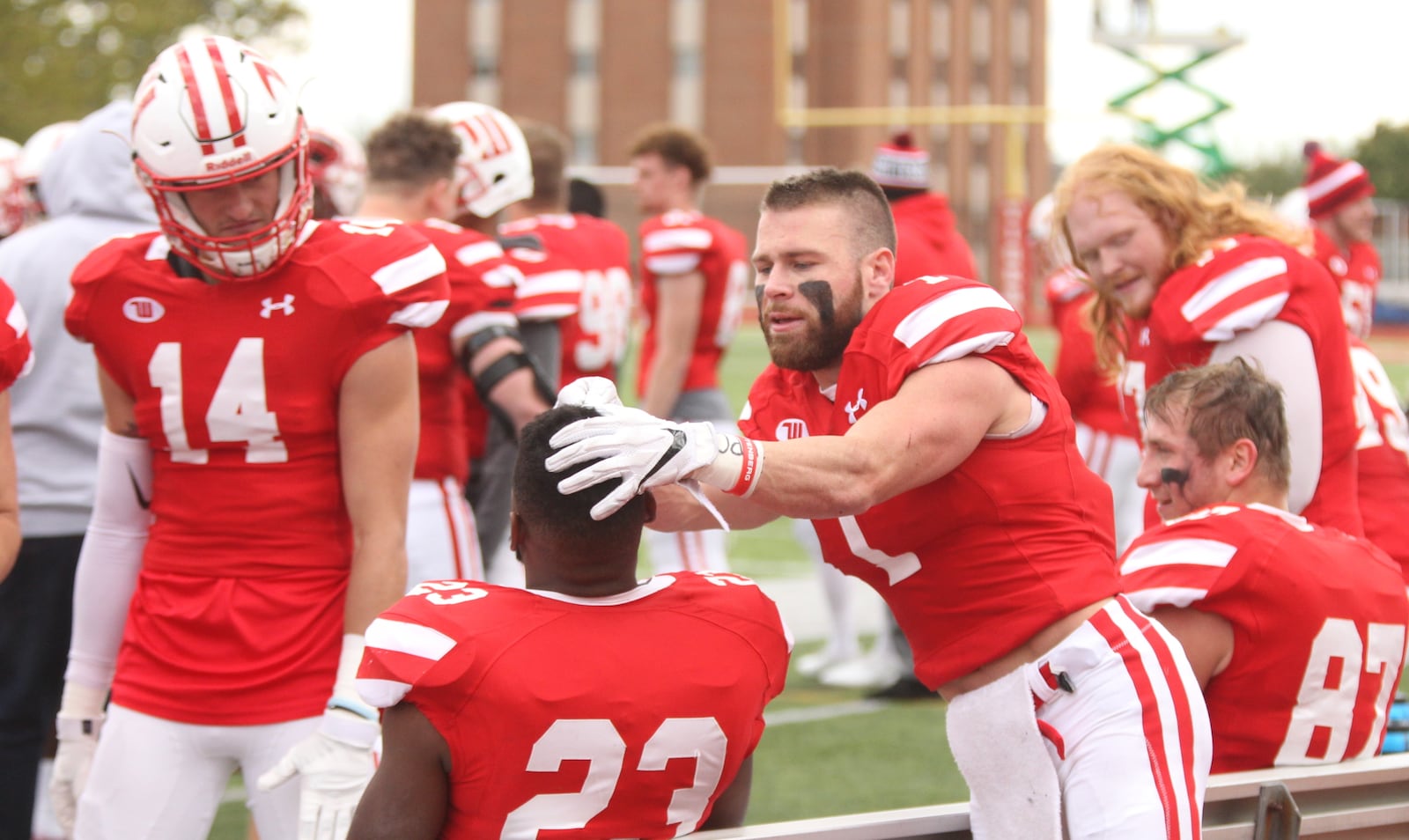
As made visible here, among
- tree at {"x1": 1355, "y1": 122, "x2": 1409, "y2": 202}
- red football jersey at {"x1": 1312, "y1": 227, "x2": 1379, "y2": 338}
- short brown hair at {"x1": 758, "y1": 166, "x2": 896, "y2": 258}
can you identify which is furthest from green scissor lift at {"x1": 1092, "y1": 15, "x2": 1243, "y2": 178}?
tree at {"x1": 1355, "y1": 122, "x2": 1409, "y2": 202}

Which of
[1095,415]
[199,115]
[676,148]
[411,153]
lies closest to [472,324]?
[411,153]

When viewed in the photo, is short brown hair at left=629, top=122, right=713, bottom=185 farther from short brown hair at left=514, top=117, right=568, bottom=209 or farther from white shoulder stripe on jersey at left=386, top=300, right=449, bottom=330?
white shoulder stripe on jersey at left=386, top=300, right=449, bottom=330

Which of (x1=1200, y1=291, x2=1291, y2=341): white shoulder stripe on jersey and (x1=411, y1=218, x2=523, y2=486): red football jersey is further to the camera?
(x1=411, y1=218, x2=523, y2=486): red football jersey

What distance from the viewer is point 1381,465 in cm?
393

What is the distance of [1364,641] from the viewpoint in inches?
115

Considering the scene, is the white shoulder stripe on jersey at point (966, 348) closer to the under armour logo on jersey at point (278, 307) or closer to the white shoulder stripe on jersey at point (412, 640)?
the white shoulder stripe on jersey at point (412, 640)

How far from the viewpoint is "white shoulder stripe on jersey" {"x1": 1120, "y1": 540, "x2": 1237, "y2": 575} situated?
109 inches

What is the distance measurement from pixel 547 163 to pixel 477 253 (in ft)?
5.26

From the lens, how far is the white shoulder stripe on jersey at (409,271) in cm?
281

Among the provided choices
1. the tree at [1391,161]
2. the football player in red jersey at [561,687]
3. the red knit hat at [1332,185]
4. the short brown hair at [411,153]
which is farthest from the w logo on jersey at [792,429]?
the tree at [1391,161]

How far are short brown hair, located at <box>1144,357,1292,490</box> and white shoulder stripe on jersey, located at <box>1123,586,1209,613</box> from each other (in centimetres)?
35

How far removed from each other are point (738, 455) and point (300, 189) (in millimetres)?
1126

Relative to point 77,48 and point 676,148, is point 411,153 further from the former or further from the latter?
point 77,48

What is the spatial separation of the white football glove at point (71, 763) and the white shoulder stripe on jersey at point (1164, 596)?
2.01m
